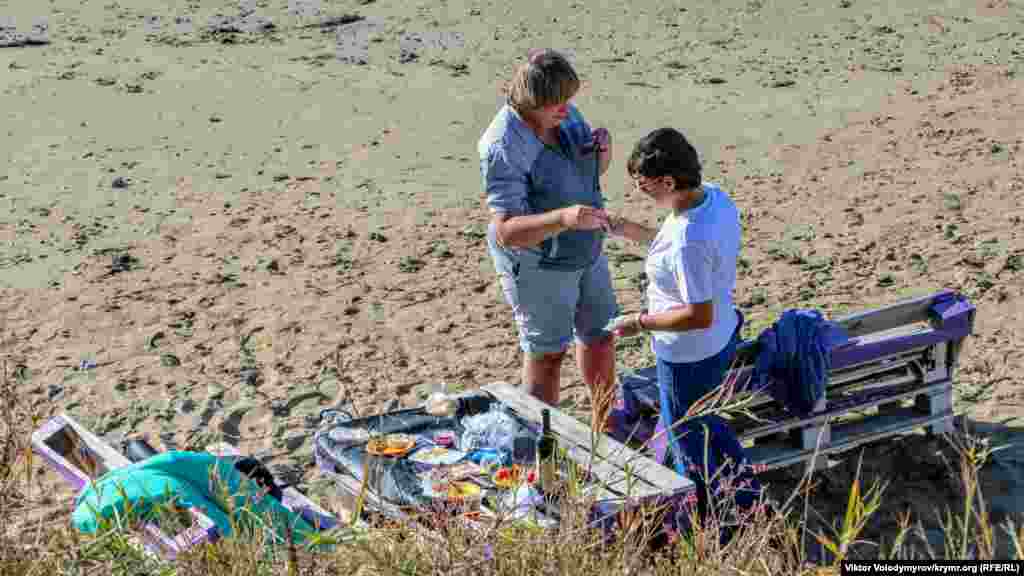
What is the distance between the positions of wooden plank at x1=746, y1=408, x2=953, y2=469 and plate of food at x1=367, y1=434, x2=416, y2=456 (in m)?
1.27

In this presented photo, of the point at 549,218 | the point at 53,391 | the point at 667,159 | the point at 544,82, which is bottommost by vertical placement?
the point at 53,391

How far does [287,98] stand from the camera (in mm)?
11305

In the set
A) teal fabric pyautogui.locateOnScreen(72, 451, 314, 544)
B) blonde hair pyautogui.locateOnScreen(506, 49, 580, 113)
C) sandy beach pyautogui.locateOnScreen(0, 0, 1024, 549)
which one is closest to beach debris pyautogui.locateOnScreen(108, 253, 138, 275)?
sandy beach pyautogui.locateOnScreen(0, 0, 1024, 549)

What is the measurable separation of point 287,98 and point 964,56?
5.57 meters

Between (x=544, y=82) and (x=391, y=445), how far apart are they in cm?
139

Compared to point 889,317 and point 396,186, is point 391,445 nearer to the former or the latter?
point 889,317

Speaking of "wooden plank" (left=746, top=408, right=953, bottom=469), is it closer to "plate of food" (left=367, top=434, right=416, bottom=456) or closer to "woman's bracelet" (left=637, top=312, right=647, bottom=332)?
"woman's bracelet" (left=637, top=312, right=647, bottom=332)

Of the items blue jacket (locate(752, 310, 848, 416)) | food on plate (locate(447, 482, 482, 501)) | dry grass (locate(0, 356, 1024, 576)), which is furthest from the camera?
blue jacket (locate(752, 310, 848, 416))

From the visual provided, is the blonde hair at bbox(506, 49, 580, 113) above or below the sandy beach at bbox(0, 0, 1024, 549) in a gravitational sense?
above

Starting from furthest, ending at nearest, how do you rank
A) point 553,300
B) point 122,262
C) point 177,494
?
point 122,262, point 553,300, point 177,494

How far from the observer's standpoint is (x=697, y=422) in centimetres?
468

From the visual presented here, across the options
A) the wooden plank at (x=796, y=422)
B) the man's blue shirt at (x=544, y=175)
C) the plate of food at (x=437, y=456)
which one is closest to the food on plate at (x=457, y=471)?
the plate of food at (x=437, y=456)

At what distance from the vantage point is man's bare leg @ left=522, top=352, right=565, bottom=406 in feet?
17.5

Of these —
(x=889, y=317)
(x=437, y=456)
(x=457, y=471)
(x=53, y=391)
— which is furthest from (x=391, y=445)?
(x=53, y=391)
